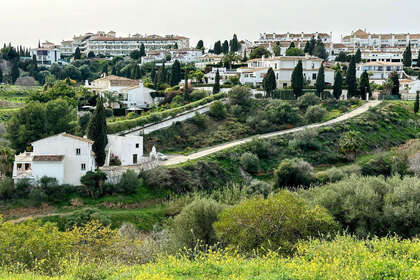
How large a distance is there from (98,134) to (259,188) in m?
12.2

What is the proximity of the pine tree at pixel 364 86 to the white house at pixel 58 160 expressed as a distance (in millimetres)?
37117

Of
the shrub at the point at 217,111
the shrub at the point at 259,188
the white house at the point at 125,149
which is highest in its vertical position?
the shrub at the point at 217,111

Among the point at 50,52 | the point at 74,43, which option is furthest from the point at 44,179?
the point at 74,43

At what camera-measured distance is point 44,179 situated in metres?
33.5

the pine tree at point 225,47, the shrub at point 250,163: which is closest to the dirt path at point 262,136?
the shrub at point 250,163

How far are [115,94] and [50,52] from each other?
54676 millimetres

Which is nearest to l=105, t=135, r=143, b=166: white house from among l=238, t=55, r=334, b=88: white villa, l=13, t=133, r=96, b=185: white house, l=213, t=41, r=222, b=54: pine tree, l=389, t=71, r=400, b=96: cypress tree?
l=13, t=133, r=96, b=185: white house

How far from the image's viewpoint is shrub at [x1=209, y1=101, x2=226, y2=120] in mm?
52625

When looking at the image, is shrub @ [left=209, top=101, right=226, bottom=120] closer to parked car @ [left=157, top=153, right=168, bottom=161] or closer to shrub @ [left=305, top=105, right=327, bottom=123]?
shrub @ [left=305, top=105, right=327, bottom=123]

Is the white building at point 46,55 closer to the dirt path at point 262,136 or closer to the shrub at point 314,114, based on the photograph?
the shrub at point 314,114

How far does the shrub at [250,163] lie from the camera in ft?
139

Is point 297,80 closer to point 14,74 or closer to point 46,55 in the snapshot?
point 14,74

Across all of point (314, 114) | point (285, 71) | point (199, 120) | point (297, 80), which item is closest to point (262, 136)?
point (199, 120)

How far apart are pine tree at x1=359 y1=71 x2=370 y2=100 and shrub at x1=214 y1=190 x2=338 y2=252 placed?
41357 millimetres
